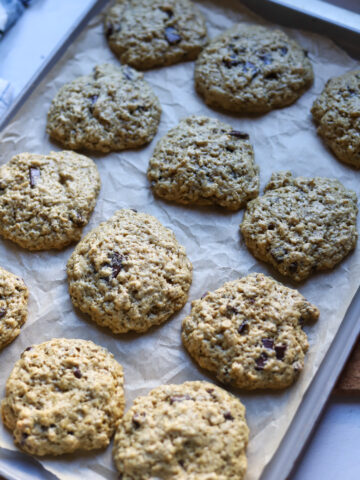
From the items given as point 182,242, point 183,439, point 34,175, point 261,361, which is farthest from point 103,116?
point 183,439

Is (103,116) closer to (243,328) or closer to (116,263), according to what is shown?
(116,263)

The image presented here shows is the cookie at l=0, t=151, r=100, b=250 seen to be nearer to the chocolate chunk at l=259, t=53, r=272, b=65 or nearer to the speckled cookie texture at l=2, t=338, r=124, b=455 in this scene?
the speckled cookie texture at l=2, t=338, r=124, b=455

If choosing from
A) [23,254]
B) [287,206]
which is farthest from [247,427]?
[23,254]

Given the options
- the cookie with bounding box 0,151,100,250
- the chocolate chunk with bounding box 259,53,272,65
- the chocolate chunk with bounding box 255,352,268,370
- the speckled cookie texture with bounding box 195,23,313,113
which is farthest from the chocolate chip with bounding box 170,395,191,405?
the chocolate chunk with bounding box 259,53,272,65

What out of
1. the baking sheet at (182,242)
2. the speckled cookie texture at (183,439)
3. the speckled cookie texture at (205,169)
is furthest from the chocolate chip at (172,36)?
the speckled cookie texture at (183,439)

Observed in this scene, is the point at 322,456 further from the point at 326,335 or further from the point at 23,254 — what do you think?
the point at 23,254
